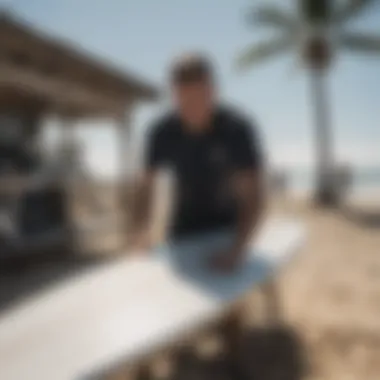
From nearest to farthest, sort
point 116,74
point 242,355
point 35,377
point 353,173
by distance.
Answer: point 35,377 → point 242,355 → point 116,74 → point 353,173

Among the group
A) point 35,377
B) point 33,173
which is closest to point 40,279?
point 33,173

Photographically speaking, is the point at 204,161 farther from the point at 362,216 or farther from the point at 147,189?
the point at 362,216

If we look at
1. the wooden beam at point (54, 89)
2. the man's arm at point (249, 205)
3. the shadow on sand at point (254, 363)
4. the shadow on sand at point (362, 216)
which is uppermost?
the wooden beam at point (54, 89)

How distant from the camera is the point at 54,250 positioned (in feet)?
23.8

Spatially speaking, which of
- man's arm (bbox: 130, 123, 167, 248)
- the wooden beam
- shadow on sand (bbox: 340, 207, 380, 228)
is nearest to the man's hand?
man's arm (bbox: 130, 123, 167, 248)

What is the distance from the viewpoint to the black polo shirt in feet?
8.30

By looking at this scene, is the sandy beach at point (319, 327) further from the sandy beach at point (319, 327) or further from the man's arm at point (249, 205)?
the man's arm at point (249, 205)

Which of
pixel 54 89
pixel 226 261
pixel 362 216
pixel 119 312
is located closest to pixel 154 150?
pixel 226 261

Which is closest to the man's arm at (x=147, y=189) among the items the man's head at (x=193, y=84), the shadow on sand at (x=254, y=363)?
the man's head at (x=193, y=84)

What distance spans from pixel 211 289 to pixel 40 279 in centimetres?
350

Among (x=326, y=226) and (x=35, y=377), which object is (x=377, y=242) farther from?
(x=35, y=377)

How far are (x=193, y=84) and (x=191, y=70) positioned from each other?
53 mm

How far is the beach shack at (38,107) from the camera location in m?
6.08

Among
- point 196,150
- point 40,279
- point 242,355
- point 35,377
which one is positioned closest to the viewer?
point 35,377
